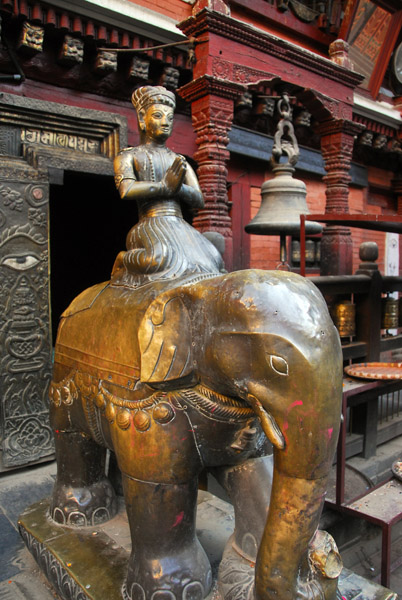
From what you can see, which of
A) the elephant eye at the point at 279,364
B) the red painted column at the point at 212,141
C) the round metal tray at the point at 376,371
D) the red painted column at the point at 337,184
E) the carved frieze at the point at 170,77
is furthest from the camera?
the red painted column at the point at 337,184

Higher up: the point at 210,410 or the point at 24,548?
the point at 210,410

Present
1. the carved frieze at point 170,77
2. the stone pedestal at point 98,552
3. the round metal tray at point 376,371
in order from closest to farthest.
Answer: the stone pedestal at point 98,552 < the round metal tray at point 376,371 < the carved frieze at point 170,77

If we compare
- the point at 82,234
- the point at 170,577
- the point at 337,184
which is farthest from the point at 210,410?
the point at 82,234


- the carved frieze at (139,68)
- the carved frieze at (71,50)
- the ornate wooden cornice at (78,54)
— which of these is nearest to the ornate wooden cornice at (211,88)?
the ornate wooden cornice at (78,54)

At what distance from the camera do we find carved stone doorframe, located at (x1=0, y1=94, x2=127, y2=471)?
2762 millimetres

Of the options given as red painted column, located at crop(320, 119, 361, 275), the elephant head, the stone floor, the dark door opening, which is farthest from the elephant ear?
the dark door opening

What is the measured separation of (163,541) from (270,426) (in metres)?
0.51

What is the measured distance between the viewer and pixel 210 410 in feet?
3.89

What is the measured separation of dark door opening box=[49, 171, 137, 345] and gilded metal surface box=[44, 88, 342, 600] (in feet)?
11.6

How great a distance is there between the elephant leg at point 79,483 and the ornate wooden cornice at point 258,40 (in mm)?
2502

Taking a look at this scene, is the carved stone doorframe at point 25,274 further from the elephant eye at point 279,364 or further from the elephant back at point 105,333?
the elephant eye at point 279,364

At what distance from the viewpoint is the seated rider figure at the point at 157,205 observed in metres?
1.41

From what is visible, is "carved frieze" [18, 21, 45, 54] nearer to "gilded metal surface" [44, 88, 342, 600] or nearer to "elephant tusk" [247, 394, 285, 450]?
"gilded metal surface" [44, 88, 342, 600]

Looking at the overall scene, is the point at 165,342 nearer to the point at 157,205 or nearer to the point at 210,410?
the point at 210,410
